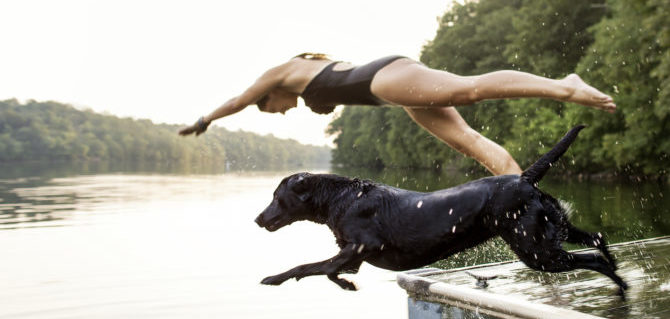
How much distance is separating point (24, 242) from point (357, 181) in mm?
12671

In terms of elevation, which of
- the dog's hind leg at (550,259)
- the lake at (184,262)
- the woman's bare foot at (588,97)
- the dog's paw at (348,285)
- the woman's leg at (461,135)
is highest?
the woman's bare foot at (588,97)

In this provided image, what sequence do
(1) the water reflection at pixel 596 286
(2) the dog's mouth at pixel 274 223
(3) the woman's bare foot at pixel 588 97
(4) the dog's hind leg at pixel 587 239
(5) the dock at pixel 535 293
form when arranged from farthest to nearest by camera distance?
(1) the water reflection at pixel 596 286
(5) the dock at pixel 535 293
(4) the dog's hind leg at pixel 587 239
(2) the dog's mouth at pixel 274 223
(3) the woman's bare foot at pixel 588 97

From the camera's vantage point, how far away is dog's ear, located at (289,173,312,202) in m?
3.03

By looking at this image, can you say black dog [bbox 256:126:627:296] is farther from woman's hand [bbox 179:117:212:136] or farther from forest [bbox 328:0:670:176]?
forest [bbox 328:0:670:176]

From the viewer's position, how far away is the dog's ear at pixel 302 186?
3.03m

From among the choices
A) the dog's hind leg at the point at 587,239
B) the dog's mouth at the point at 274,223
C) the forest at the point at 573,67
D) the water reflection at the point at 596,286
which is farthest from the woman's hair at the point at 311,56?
the forest at the point at 573,67

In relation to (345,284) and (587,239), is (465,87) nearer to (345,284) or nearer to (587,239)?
(345,284)

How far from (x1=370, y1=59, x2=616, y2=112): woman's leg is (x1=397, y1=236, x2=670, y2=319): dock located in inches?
55.7

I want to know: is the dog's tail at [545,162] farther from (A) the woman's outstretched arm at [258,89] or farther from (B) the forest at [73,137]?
(B) the forest at [73,137]

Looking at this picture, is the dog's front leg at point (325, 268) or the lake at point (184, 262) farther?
the lake at point (184, 262)

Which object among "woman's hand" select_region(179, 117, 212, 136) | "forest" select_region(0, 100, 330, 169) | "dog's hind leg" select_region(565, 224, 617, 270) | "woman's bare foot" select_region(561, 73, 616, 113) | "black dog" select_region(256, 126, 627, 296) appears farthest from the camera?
"forest" select_region(0, 100, 330, 169)

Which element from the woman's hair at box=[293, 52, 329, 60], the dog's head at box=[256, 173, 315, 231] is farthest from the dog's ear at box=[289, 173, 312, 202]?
the woman's hair at box=[293, 52, 329, 60]

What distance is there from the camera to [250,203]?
25.6 metres

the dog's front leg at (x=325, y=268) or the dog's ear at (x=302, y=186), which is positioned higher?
the dog's ear at (x=302, y=186)
